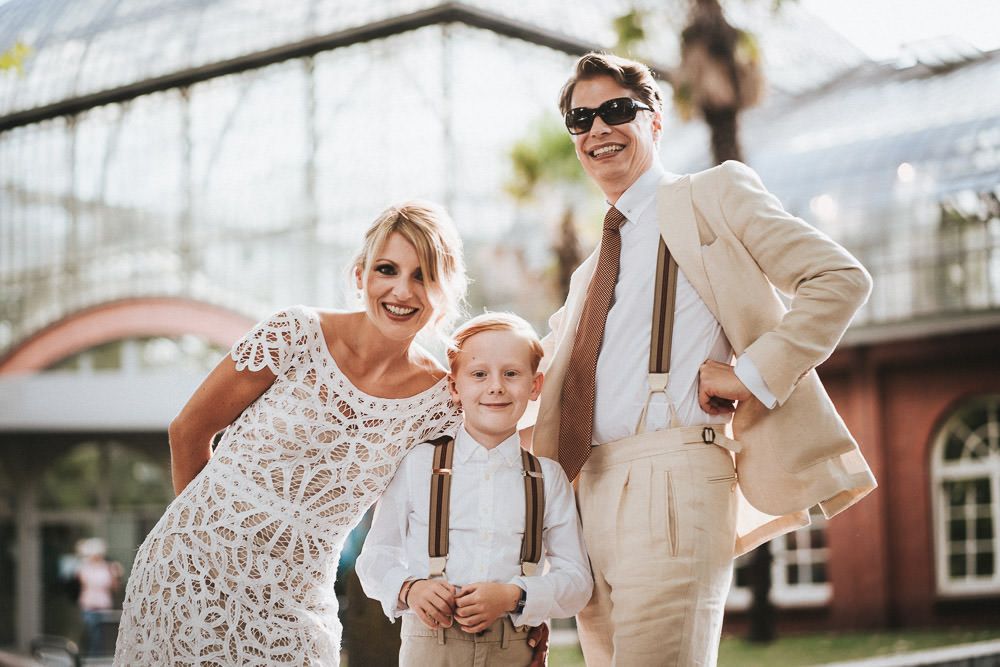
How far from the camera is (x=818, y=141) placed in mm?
25406

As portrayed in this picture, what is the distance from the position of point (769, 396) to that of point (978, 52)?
928 inches

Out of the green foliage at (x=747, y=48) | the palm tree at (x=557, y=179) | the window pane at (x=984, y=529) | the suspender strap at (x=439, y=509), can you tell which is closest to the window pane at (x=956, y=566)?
the window pane at (x=984, y=529)

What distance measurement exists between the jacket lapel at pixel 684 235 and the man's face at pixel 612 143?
0.21 meters

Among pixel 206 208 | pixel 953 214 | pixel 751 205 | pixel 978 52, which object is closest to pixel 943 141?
pixel 953 214

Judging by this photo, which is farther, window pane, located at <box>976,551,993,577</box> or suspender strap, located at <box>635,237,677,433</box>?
window pane, located at <box>976,551,993,577</box>

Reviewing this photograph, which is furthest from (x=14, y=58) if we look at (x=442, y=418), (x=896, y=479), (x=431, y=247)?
(x=896, y=479)

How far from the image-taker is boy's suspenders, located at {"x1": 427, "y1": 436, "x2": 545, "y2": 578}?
10.4 ft

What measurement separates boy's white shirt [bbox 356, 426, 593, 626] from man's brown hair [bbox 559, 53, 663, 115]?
1.12m

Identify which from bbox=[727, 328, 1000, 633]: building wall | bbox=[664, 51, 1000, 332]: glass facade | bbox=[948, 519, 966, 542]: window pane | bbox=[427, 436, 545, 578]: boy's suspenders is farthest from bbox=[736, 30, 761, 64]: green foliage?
bbox=[427, 436, 545, 578]: boy's suspenders

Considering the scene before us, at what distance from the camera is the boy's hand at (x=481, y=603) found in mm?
3041

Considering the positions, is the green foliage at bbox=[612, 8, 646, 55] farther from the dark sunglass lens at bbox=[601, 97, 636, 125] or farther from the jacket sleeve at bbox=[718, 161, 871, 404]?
the jacket sleeve at bbox=[718, 161, 871, 404]

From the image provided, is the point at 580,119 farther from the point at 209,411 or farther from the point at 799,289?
the point at 209,411

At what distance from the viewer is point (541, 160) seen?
20.2 meters

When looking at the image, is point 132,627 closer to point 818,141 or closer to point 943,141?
point 943,141
